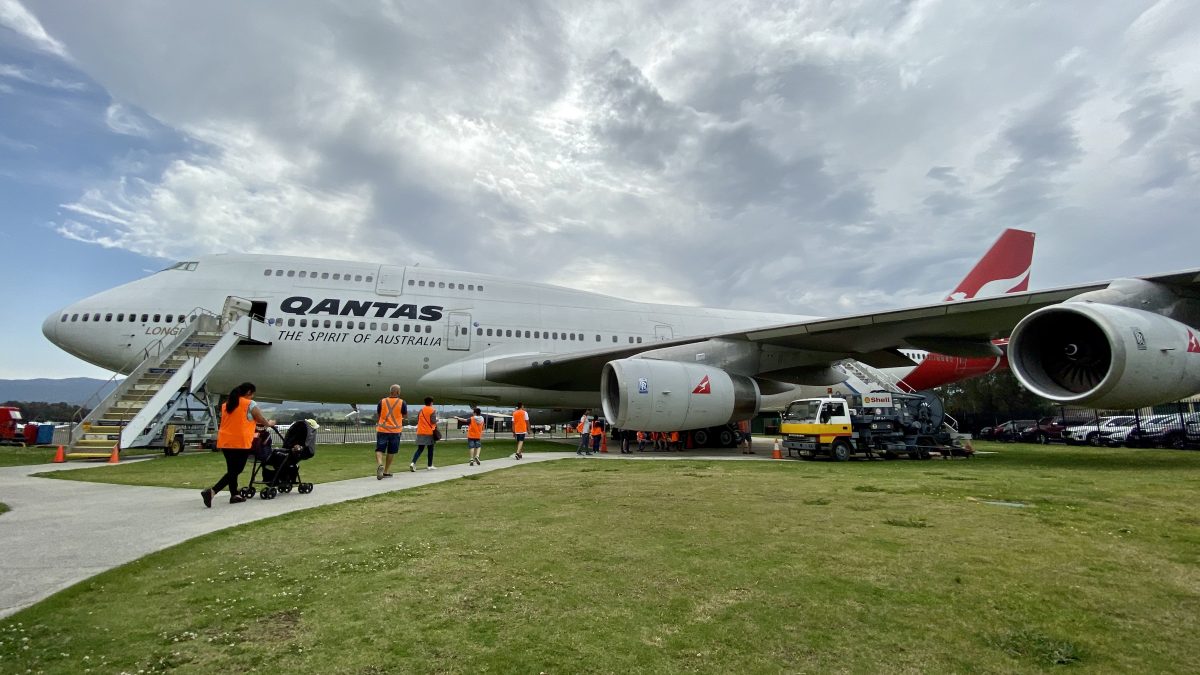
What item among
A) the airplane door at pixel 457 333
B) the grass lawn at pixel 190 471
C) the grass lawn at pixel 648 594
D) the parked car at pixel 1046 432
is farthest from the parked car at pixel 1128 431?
the grass lawn at pixel 190 471

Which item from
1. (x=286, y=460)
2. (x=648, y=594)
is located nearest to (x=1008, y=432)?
(x=286, y=460)

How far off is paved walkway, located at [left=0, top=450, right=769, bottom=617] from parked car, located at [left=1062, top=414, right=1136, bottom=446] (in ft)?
84.9

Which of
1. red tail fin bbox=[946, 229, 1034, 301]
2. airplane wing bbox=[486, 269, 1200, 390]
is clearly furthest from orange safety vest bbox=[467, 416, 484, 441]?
red tail fin bbox=[946, 229, 1034, 301]

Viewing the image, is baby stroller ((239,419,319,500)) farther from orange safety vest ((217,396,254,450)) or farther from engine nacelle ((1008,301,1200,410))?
engine nacelle ((1008,301,1200,410))

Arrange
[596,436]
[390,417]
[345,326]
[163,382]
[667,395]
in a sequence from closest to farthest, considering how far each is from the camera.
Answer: [390,417]
[667,395]
[163,382]
[596,436]
[345,326]

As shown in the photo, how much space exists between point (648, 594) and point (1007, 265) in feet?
70.1

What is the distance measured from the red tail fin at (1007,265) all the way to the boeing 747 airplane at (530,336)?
63 millimetres

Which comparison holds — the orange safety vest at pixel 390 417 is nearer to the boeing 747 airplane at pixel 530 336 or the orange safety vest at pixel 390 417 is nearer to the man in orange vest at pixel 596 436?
the boeing 747 airplane at pixel 530 336

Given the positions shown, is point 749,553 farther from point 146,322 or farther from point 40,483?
point 146,322

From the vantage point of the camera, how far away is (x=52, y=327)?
15.8 m

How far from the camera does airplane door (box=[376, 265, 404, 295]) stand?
1706cm

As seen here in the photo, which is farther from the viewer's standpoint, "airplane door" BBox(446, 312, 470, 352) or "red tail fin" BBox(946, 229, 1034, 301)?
"red tail fin" BBox(946, 229, 1034, 301)

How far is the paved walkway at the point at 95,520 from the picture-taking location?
11.6 ft

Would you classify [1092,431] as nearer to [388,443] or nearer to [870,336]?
[870,336]
